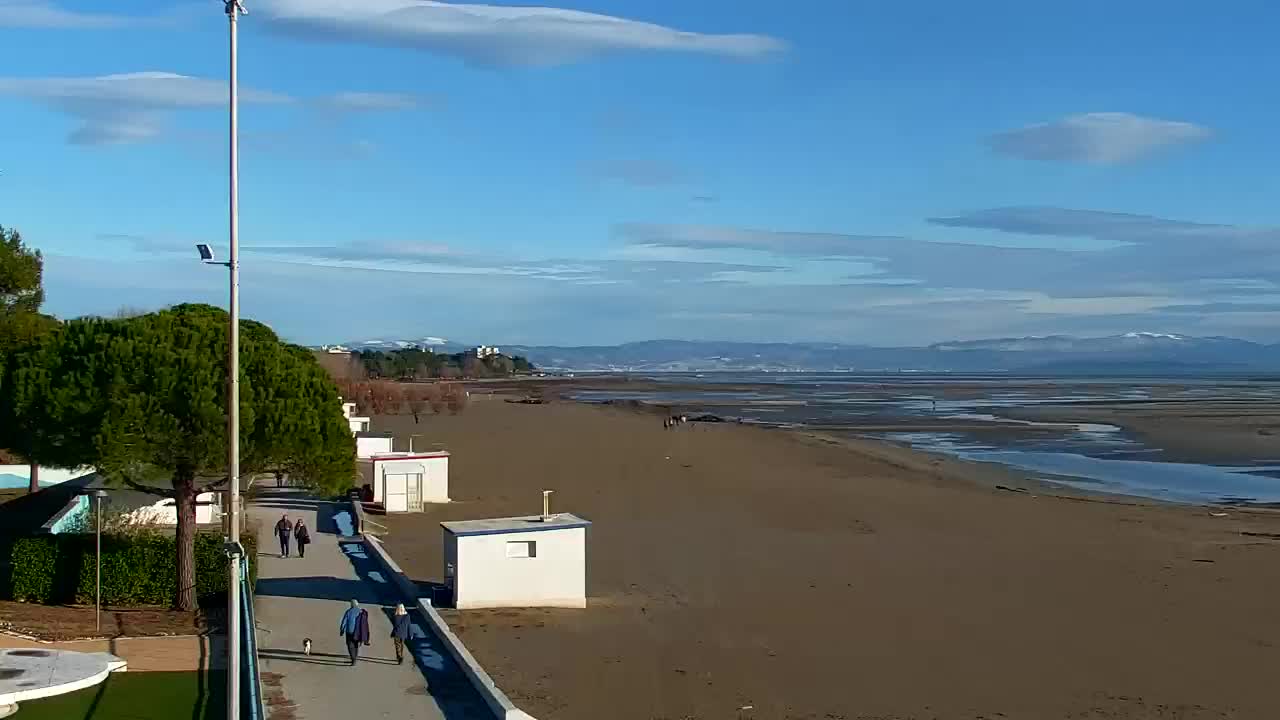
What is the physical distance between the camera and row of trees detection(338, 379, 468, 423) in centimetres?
10062

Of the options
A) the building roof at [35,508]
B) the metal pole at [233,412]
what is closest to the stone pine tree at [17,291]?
the building roof at [35,508]

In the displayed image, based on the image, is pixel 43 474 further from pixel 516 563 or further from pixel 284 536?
pixel 516 563

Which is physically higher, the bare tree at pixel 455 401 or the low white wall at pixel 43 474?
the bare tree at pixel 455 401

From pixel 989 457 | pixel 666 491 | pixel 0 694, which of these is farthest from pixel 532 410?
pixel 0 694

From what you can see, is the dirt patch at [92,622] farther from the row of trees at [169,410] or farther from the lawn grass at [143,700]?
the lawn grass at [143,700]

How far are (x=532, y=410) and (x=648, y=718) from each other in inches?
3551

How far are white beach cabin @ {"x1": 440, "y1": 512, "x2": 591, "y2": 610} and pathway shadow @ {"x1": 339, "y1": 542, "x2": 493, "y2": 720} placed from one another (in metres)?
1.32

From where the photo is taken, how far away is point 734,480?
52.6m

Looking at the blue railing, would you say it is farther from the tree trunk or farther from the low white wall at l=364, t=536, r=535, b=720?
the low white wall at l=364, t=536, r=535, b=720

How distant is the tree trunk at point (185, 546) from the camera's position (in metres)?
23.0

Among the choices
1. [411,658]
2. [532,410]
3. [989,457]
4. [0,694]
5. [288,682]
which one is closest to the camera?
[0,694]

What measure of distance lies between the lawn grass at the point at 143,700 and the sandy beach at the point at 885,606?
437cm

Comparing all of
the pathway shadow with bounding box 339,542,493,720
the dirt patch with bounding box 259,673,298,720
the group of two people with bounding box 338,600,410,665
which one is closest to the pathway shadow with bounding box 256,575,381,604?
the pathway shadow with bounding box 339,542,493,720

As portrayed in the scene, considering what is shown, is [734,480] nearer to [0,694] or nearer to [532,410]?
[0,694]
